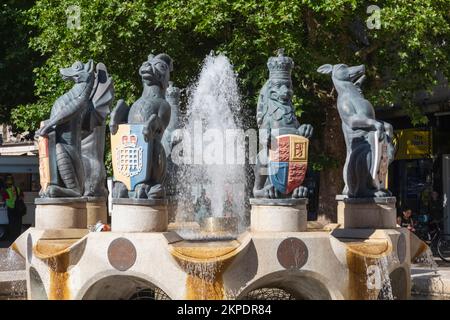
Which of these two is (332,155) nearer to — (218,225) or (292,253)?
(218,225)

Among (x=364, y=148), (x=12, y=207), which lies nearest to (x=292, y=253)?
(x=364, y=148)

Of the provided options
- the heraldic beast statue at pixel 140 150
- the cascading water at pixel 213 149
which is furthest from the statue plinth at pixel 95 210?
the heraldic beast statue at pixel 140 150

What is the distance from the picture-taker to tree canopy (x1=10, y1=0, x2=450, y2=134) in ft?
58.7

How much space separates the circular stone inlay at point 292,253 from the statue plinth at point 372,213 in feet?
6.72

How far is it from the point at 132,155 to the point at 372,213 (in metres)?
3.22

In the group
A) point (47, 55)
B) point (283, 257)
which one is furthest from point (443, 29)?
point (47, 55)

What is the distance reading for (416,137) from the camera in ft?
92.2

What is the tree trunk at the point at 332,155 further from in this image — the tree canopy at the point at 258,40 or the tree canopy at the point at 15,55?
the tree canopy at the point at 15,55

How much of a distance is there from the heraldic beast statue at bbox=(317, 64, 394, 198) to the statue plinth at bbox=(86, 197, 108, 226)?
12.4ft

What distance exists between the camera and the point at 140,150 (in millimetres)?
9922

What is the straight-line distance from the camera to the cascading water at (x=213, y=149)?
16484 mm

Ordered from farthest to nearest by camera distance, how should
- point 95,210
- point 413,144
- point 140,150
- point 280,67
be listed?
point 413,144, point 95,210, point 280,67, point 140,150

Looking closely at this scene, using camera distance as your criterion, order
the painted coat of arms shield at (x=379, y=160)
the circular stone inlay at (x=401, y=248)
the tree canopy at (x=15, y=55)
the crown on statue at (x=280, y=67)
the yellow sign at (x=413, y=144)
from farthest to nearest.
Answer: the yellow sign at (x=413, y=144)
the tree canopy at (x=15, y=55)
the painted coat of arms shield at (x=379, y=160)
the crown on statue at (x=280, y=67)
the circular stone inlay at (x=401, y=248)

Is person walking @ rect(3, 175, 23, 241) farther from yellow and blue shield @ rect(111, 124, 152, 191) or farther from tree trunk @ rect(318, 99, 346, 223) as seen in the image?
yellow and blue shield @ rect(111, 124, 152, 191)
